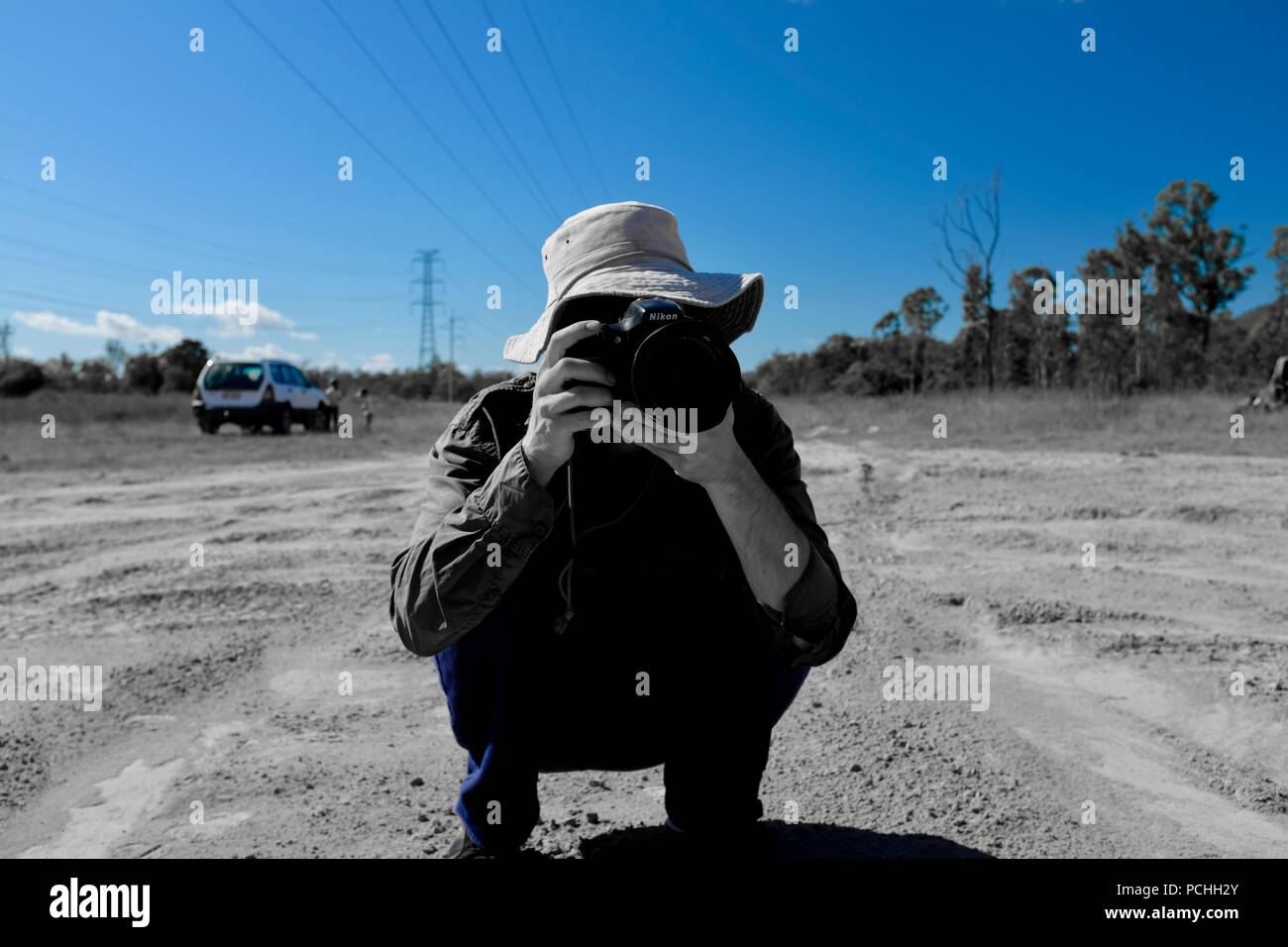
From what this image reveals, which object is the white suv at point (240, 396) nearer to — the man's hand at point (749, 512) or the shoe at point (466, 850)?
the shoe at point (466, 850)

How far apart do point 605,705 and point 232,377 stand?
14.4 meters

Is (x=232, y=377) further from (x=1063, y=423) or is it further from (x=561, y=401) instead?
(x=561, y=401)

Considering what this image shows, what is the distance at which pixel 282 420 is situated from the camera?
1441 cm

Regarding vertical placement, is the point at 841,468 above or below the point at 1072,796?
above

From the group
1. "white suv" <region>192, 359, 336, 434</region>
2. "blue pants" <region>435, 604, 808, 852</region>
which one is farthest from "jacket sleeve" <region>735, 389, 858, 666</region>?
"white suv" <region>192, 359, 336, 434</region>

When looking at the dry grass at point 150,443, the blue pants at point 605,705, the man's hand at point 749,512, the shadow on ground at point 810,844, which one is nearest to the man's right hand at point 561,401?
the man's hand at point 749,512

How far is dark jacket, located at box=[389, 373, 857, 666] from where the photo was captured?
4.39 ft

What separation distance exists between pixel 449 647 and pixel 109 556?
393cm

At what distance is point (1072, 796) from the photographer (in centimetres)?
193

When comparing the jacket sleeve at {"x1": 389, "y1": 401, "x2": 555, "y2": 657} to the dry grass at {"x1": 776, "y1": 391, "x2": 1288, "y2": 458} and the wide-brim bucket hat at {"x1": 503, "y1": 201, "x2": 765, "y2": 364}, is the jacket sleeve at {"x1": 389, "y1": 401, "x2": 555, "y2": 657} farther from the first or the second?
the dry grass at {"x1": 776, "y1": 391, "x2": 1288, "y2": 458}

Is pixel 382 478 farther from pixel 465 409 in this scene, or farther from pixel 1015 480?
pixel 465 409

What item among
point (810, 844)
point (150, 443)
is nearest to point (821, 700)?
point (810, 844)

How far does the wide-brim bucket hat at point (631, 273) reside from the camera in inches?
57.7
